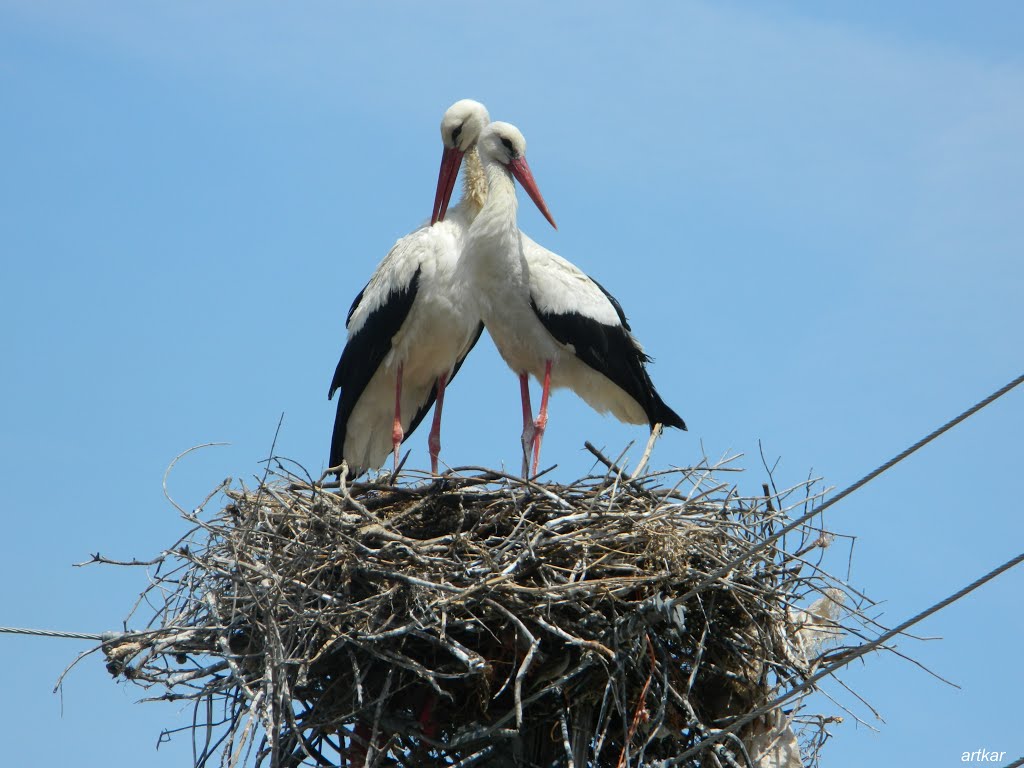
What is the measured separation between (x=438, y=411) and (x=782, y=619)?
3.36 meters

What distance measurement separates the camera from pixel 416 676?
691 cm

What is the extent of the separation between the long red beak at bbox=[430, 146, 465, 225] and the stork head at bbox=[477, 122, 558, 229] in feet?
1.34

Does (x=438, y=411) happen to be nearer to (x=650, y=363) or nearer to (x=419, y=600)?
(x=650, y=363)

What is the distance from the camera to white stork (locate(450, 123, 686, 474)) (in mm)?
8969

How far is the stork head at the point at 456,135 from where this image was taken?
31.9 feet

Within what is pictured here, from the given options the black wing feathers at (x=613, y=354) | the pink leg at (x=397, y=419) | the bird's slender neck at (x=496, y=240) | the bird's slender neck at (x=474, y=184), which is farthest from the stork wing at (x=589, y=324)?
the pink leg at (x=397, y=419)

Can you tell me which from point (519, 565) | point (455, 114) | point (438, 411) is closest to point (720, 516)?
point (519, 565)

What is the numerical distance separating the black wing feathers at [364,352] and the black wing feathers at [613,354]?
0.77 metres

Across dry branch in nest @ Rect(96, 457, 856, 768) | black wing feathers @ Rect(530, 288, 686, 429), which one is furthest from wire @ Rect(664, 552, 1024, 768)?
black wing feathers @ Rect(530, 288, 686, 429)

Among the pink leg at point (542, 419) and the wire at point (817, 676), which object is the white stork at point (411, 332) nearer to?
the pink leg at point (542, 419)

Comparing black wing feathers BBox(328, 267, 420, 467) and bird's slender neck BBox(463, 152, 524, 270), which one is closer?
bird's slender neck BBox(463, 152, 524, 270)

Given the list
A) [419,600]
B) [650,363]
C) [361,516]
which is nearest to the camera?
[419,600]

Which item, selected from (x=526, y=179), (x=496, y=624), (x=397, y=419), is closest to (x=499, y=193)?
(x=526, y=179)

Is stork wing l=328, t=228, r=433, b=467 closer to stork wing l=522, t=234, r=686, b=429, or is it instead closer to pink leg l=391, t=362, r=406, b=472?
pink leg l=391, t=362, r=406, b=472
